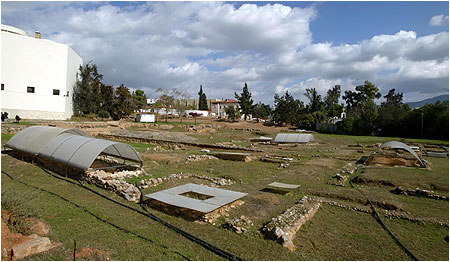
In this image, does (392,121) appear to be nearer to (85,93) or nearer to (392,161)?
(392,161)

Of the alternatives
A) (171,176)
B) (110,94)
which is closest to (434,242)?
(171,176)

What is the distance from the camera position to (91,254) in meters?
5.92

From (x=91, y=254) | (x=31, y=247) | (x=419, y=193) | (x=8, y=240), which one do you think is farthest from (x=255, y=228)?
(x=419, y=193)

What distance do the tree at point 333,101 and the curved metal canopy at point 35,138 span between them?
205ft

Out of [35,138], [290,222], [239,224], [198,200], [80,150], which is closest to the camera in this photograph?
[239,224]

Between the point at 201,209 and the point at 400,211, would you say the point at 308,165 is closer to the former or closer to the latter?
the point at 400,211

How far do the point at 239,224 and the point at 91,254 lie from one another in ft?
12.4

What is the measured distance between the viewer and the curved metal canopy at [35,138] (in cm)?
1603

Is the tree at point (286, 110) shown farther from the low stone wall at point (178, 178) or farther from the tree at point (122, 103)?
the low stone wall at point (178, 178)

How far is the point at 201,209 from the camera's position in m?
8.18

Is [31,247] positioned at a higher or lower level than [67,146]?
lower

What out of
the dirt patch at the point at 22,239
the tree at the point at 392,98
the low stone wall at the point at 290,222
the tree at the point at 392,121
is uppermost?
the tree at the point at 392,98

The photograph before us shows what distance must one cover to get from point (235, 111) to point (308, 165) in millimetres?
45775

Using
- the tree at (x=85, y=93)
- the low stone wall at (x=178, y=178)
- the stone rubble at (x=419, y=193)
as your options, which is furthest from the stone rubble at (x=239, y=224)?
the tree at (x=85, y=93)
